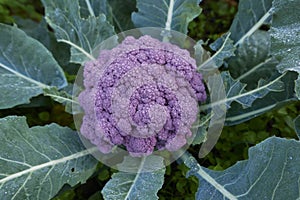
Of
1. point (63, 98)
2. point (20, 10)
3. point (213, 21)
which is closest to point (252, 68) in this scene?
point (213, 21)

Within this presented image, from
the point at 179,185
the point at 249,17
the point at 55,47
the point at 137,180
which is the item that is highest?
the point at 249,17

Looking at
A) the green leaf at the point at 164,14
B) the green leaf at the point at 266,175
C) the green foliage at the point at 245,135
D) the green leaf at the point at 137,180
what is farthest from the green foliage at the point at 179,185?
the green leaf at the point at 164,14

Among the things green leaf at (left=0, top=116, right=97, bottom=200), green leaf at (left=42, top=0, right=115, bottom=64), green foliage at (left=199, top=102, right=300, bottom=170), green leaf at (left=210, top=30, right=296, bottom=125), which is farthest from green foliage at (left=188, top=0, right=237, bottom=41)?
green leaf at (left=0, top=116, right=97, bottom=200)

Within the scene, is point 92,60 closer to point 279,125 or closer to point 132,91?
point 132,91

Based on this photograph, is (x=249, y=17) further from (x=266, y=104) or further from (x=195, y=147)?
(x=195, y=147)

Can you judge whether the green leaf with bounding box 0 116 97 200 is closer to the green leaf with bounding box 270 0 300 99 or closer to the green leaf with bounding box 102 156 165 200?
the green leaf with bounding box 102 156 165 200
